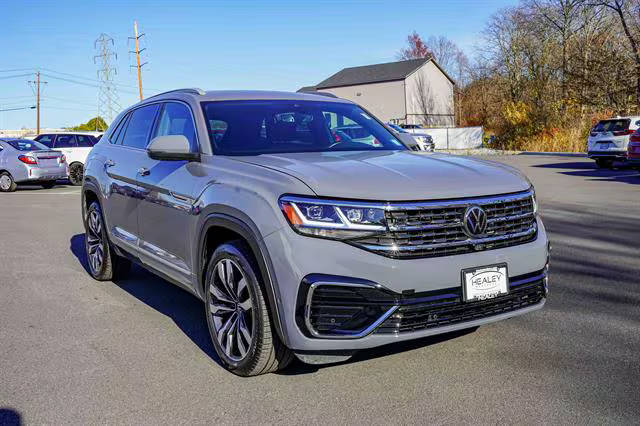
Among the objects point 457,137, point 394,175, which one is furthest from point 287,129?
point 457,137

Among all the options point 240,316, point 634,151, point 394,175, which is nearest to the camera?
point 394,175

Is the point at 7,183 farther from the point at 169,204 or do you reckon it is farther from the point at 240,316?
the point at 240,316

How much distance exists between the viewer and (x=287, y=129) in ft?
16.2

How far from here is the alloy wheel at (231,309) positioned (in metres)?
3.89

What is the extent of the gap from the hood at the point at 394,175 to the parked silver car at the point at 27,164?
1761 cm

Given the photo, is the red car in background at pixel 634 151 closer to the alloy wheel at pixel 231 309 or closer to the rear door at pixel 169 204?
the rear door at pixel 169 204

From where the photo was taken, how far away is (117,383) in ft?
13.0

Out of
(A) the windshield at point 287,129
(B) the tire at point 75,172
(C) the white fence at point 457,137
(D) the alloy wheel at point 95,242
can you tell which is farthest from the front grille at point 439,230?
(C) the white fence at point 457,137

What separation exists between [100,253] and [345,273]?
13.3 ft

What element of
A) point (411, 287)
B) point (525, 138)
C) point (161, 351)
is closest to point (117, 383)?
point (161, 351)

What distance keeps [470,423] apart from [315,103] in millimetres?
3013

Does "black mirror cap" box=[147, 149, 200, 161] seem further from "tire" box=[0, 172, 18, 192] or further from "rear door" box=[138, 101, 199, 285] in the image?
"tire" box=[0, 172, 18, 192]

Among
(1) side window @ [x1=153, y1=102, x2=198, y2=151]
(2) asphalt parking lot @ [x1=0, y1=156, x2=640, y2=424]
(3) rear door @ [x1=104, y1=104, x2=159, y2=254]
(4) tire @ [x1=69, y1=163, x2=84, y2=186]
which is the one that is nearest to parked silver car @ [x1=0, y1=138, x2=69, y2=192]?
(4) tire @ [x1=69, y1=163, x2=84, y2=186]

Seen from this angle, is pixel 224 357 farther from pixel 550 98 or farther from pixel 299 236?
pixel 550 98
